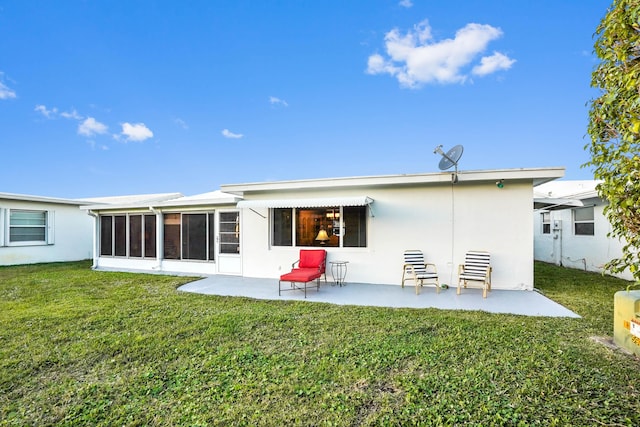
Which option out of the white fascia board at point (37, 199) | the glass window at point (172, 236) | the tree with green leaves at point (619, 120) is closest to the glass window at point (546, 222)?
the tree with green leaves at point (619, 120)

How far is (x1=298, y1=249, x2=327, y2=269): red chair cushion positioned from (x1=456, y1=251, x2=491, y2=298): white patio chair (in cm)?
457

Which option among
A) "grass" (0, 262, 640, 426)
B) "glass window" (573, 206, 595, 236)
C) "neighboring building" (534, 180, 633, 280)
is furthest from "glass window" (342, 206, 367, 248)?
"glass window" (573, 206, 595, 236)

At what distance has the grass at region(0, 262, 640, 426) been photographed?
10.8 feet

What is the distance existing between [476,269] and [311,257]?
5469mm

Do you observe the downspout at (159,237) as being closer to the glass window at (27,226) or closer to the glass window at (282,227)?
the glass window at (282,227)

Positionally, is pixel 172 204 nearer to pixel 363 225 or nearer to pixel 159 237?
pixel 159 237

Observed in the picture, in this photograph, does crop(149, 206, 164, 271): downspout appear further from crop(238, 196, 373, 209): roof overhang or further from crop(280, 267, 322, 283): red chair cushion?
crop(280, 267, 322, 283): red chair cushion

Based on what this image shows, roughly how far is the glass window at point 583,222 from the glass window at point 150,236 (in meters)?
20.9

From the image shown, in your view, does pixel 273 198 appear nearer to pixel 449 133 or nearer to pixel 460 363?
pixel 460 363

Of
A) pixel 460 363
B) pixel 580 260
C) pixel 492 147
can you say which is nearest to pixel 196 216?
pixel 460 363

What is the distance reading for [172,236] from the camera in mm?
14031

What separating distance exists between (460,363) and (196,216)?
40.1 ft

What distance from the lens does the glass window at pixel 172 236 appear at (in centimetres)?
1392

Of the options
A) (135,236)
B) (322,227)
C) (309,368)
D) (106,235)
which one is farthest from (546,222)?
(106,235)
